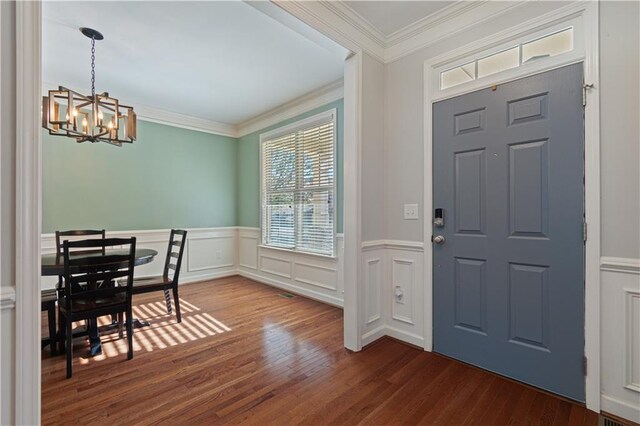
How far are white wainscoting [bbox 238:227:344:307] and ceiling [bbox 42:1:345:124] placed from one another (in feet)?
6.84

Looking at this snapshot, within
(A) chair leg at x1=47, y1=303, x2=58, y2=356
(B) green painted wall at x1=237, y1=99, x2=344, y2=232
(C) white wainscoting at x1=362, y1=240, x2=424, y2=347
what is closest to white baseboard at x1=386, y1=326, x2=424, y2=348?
(C) white wainscoting at x1=362, y1=240, x2=424, y2=347

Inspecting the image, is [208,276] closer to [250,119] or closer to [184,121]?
[184,121]

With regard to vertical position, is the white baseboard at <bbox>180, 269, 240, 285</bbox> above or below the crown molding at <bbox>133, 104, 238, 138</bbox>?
below

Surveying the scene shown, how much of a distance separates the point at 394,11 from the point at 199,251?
4429 mm

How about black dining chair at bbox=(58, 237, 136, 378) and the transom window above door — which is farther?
black dining chair at bbox=(58, 237, 136, 378)

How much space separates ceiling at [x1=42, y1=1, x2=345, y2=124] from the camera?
7.74ft

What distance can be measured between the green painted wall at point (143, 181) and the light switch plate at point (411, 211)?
12.4ft

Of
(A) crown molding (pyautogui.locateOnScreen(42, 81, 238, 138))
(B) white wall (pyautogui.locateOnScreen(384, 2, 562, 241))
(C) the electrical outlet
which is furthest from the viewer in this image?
(A) crown molding (pyautogui.locateOnScreen(42, 81, 238, 138))

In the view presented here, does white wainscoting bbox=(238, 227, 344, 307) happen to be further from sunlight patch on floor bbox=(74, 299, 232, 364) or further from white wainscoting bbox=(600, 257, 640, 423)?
white wainscoting bbox=(600, 257, 640, 423)

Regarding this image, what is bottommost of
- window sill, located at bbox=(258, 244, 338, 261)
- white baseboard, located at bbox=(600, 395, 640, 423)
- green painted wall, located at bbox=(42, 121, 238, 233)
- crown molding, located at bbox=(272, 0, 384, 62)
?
white baseboard, located at bbox=(600, 395, 640, 423)

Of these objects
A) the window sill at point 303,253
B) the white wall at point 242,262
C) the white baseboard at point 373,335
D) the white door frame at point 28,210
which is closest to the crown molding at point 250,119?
the white wall at point 242,262

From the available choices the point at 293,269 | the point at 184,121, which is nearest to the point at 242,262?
the point at 293,269

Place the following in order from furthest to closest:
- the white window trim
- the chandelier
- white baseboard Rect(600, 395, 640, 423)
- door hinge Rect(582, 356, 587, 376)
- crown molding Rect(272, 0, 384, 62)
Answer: the white window trim → the chandelier → crown molding Rect(272, 0, 384, 62) → door hinge Rect(582, 356, 587, 376) → white baseboard Rect(600, 395, 640, 423)

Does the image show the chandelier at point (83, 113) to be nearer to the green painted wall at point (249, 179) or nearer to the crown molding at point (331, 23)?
the crown molding at point (331, 23)
